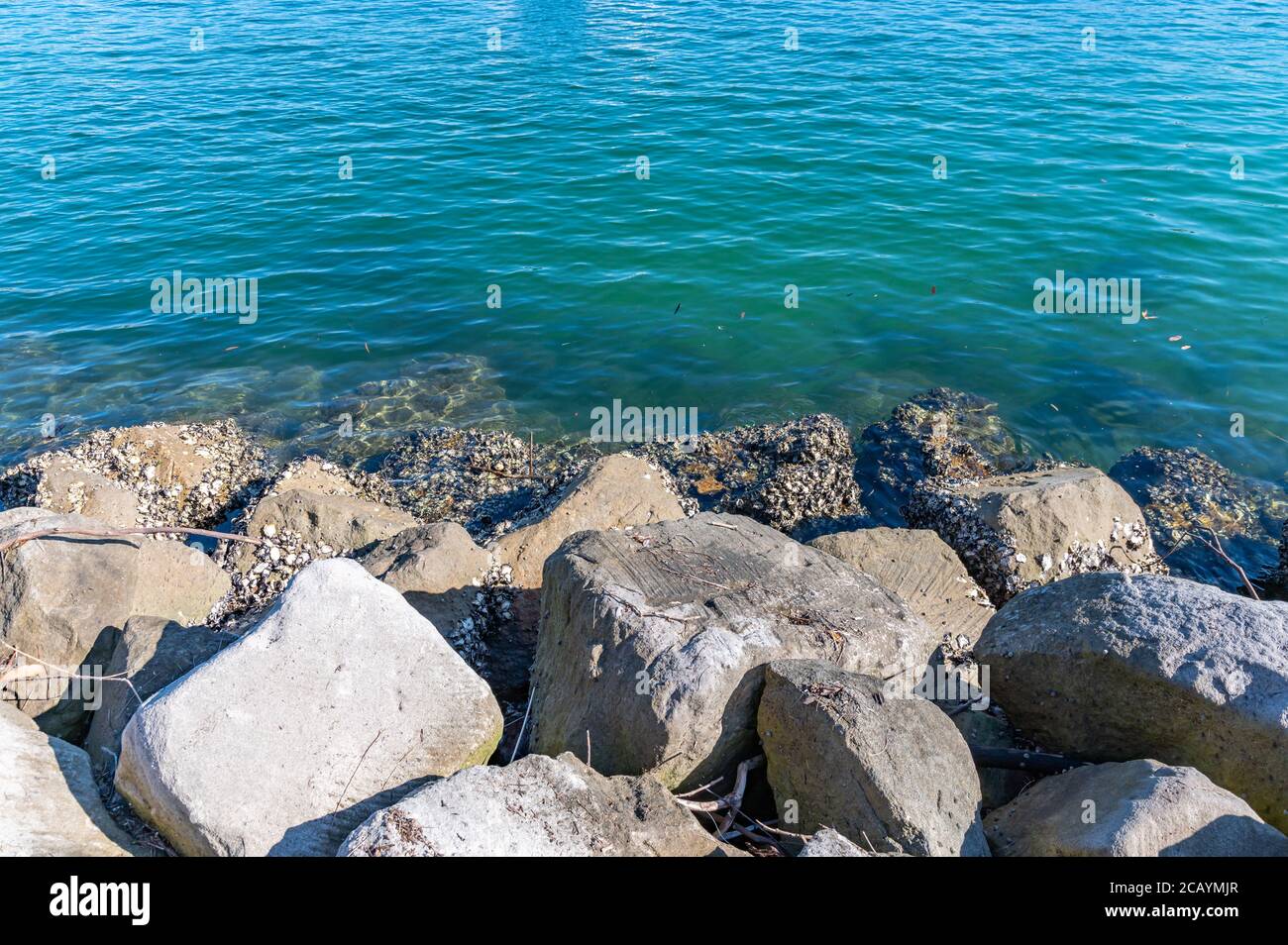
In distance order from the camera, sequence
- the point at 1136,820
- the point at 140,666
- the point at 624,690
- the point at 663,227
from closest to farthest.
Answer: the point at 1136,820 → the point at 624,690 → the point at 140,666 → the point at 663,227

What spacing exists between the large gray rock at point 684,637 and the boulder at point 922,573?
45.5 inches

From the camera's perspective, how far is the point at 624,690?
5086mm

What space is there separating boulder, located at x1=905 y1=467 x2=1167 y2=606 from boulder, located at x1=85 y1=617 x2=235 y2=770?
6.11m

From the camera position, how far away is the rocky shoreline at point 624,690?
4.44m

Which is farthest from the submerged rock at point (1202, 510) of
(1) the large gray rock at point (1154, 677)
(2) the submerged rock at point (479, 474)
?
(2) the submerged rock at point (479, 474)

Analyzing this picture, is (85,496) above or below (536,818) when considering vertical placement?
above

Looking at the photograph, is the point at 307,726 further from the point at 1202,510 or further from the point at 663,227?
the point at 663,227

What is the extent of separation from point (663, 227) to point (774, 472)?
26.1 feet

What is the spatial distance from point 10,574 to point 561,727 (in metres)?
3.98

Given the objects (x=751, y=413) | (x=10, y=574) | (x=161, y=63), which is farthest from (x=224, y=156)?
(x=10, y=574)

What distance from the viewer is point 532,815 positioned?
13.7 ft

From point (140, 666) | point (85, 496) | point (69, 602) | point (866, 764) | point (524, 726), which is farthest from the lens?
point (85, 496)

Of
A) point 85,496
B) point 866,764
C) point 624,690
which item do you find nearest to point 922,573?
point 866,764

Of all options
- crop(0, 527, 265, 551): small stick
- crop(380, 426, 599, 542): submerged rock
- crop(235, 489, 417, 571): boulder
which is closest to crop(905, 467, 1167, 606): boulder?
crop(380, 426, 599, 542): submerged rock
